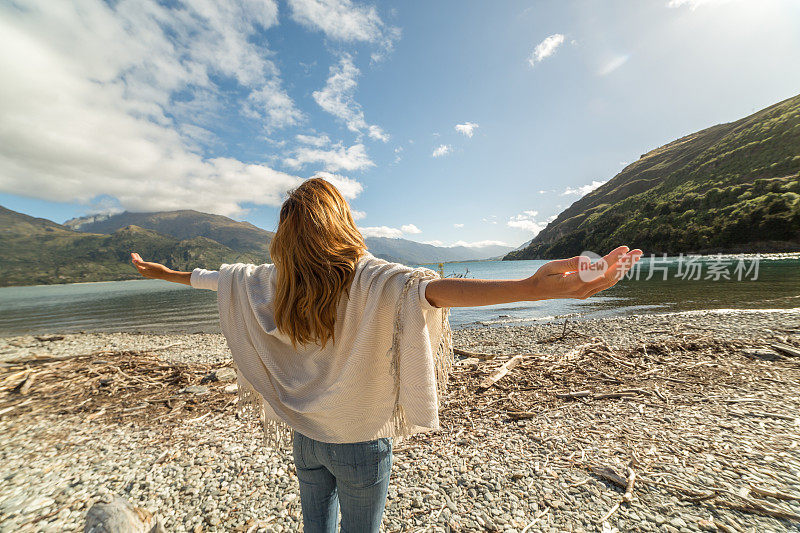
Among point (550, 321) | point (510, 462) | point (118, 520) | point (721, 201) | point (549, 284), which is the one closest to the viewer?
point (549, 284)

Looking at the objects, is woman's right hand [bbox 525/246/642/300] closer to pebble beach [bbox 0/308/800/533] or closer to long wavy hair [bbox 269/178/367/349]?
long wavy hair [bbox 269/178/367/349]

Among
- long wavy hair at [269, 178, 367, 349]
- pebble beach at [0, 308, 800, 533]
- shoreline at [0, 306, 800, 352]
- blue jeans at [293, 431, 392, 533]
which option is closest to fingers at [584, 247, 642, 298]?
long wavy hair at [269, 178, 367, 349]

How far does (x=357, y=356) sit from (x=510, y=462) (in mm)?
3681

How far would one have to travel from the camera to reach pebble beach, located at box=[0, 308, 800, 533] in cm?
322

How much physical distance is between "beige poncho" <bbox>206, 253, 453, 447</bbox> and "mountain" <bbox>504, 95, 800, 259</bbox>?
9057 centimetres

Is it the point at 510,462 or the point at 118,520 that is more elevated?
the point at 118,520

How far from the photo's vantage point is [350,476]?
1.77m

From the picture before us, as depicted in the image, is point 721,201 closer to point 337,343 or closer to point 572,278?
point 572,278

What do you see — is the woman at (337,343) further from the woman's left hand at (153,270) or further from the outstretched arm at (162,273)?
the woman's left hand at (153,270)

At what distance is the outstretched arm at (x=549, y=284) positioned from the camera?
111 cm

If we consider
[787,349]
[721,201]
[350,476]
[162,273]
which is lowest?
[787,349]

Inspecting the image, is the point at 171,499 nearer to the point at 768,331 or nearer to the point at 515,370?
the point at 515,370

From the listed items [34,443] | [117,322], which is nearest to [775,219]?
[34,443]

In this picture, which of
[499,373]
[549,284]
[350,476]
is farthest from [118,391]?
[549,284]
